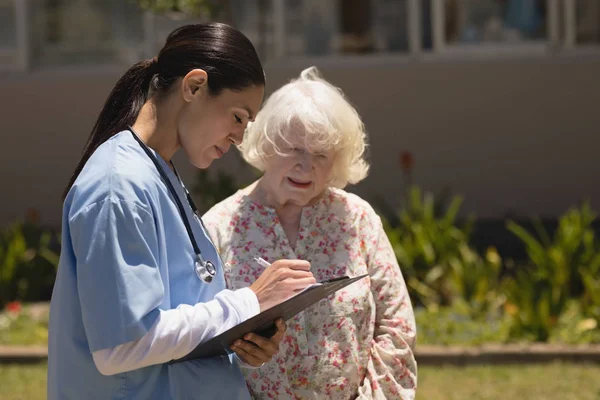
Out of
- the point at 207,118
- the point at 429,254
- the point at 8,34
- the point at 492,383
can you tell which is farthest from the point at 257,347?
the point at 8,34

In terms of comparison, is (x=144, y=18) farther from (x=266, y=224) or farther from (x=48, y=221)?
(x=266, y=224)

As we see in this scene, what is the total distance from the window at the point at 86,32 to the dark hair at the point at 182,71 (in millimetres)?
8232

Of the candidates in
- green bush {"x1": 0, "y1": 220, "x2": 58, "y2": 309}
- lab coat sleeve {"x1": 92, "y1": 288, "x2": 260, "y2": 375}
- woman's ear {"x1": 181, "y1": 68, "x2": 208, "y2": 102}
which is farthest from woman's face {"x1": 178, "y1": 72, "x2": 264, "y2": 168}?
green bush {"x1": 0, "y1": 220, "x2": 58, "y2": 309}

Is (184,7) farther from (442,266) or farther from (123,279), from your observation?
(123,279)

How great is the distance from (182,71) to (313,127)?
0.84m

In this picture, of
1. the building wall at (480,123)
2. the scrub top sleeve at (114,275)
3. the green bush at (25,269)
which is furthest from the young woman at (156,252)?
the building wall at (480,123)

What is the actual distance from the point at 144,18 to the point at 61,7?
36.5 inches

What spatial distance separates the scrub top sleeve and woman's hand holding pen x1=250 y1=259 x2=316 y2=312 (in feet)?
0.98

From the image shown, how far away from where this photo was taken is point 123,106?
241cm

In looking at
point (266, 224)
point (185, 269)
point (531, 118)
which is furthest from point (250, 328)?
point (531, 118)

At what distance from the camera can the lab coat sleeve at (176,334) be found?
209cm

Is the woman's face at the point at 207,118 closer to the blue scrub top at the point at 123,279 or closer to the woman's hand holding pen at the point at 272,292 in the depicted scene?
the blue scrub top at the point at 123,279

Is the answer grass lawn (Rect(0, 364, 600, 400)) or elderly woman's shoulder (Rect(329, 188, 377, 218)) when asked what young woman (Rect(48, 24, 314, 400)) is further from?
grass lawn (Rect(0, 364, 600, 400))

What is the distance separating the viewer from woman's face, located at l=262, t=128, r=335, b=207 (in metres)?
3.16
